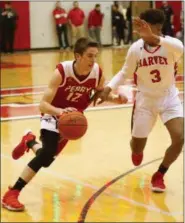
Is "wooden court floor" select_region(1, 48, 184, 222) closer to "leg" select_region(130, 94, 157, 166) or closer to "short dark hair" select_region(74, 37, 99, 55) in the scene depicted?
"leg" select_region(130, 94, 157, 166)

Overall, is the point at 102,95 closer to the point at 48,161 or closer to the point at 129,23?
the point at 48,161

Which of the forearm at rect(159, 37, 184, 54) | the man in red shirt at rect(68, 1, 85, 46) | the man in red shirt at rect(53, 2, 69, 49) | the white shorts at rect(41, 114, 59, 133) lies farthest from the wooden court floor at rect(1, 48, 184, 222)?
the man in red shirt at rect(68, 1, 85, 46)

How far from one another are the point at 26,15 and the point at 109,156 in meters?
12.1

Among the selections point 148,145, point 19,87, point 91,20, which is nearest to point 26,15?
point 91,20

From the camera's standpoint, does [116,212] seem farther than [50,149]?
Yes

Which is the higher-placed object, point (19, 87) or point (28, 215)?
point (19, 87)

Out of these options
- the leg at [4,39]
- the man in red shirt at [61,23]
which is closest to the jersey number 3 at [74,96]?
the leg at [4,39]

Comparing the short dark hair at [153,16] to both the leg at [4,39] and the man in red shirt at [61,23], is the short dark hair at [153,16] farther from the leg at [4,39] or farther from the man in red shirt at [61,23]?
the man in red shirt at [61,23]

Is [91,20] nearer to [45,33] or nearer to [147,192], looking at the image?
[45,33]

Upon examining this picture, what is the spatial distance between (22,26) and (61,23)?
1.32 m

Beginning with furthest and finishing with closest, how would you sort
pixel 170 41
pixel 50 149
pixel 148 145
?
pixel 148 145
pixel 50 149
pixel 170 41

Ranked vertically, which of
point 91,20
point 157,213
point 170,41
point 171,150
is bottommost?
point 157,213

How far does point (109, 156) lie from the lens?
6844 mm

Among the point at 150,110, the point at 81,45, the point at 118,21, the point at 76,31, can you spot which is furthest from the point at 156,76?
the point at 76,31
